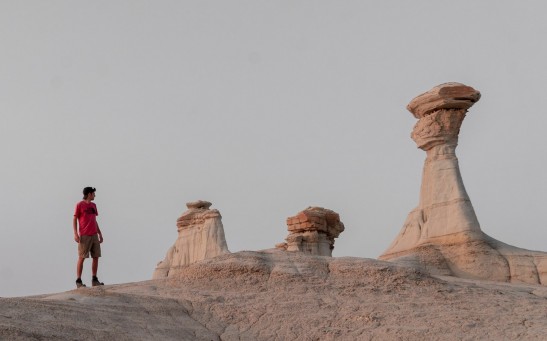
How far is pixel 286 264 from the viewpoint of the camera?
28.1 ft

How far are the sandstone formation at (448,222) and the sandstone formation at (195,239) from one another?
8036mm

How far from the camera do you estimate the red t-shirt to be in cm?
934

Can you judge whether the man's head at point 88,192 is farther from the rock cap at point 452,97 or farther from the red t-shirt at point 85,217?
the rock cap at point 452,97

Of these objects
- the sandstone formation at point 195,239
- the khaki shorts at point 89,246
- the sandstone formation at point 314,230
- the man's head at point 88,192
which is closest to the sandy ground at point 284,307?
the khaki shorts at point 89,246

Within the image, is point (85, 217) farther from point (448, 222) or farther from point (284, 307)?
point (448, 222)

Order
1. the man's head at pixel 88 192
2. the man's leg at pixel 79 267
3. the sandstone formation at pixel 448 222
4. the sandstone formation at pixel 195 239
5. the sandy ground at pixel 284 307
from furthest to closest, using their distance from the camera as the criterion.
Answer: the sandstone formation at pixel 195 239 → the sandstone formation at pixel 448 222 → the man's head at pixel 88 192 → the man's leg at pixel 79 267 → the sandy ground at pixel 284 307

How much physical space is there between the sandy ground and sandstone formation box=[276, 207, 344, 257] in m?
15.2

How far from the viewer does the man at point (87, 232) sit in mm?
9273

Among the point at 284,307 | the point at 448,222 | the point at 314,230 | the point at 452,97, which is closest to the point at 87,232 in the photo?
the point at 284,307

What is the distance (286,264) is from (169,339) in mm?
3003

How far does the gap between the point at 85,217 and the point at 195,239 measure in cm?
1420

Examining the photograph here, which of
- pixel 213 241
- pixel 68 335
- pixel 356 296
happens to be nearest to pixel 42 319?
pixel 68 335

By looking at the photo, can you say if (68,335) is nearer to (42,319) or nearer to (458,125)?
(42,319)

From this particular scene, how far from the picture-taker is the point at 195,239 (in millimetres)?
23453
